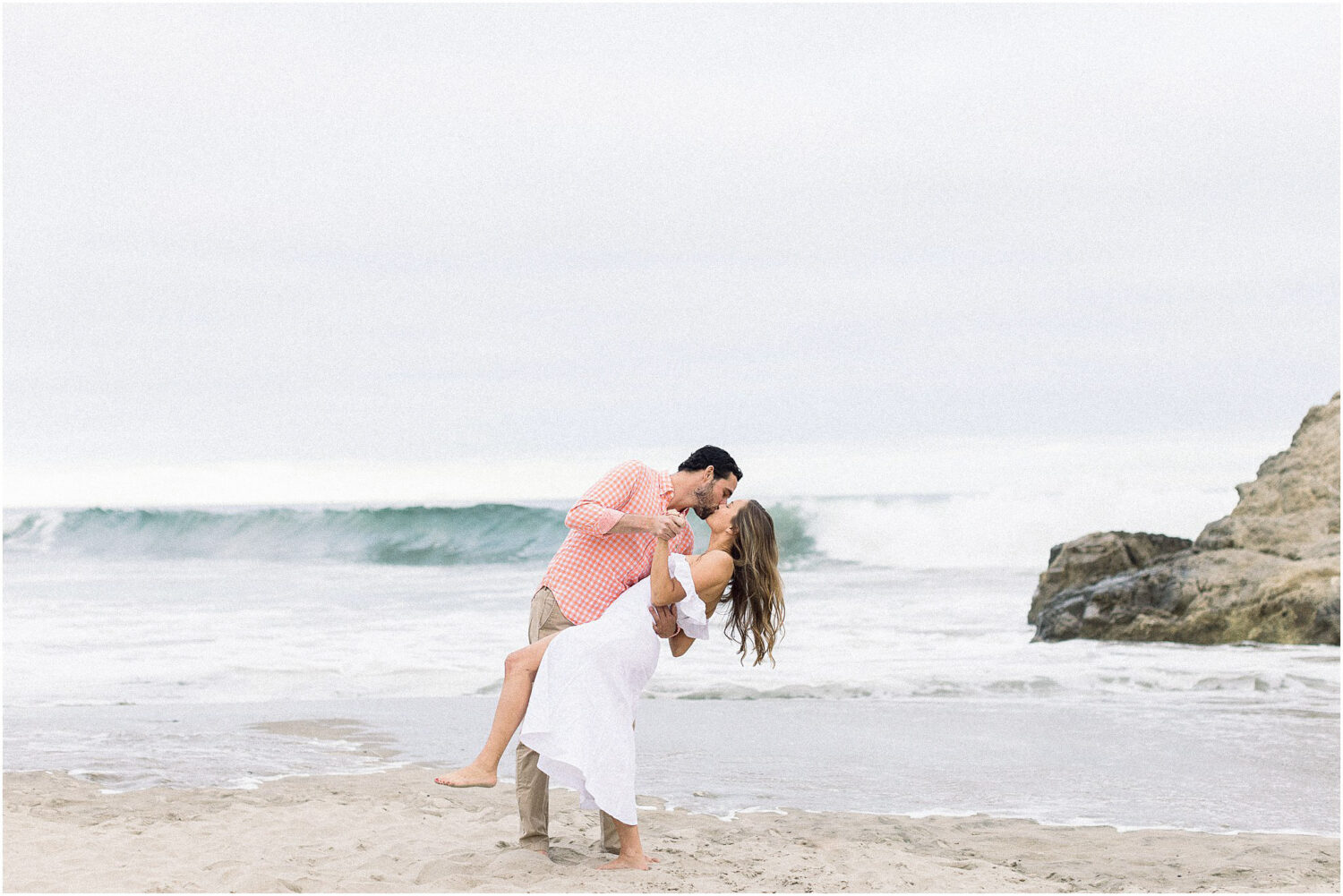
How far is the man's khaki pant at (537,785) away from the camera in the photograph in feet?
17.3

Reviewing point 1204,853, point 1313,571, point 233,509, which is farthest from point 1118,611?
point 233,509

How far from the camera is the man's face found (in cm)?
516

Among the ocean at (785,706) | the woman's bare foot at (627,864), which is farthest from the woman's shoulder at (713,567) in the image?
the ocean at (785,706)

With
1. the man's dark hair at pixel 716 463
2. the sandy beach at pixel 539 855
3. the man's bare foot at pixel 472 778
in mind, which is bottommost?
the sandy beach at pixel 539 855

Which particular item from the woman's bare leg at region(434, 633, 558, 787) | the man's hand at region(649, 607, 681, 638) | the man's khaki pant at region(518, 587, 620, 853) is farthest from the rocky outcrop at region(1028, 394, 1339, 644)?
the woman's bare leg at region(434, 633, 558, 787)

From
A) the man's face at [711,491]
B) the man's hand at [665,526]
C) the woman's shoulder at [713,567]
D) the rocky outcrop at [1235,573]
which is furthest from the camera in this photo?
the rocky outcrop at [1235,573]

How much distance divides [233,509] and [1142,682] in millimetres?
39910

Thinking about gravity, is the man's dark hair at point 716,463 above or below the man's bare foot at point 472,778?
above

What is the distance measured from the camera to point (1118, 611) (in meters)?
13.0

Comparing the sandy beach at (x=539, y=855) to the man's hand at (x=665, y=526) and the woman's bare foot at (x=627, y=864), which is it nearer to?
the woman's bare foot at (x=627, y=864)

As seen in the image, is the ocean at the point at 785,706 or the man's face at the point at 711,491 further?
the ocean at the point at 785,706

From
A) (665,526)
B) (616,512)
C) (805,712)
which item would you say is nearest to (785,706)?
(805,712)

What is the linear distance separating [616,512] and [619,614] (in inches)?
17.9

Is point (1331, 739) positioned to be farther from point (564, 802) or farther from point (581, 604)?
point (581, 604)
